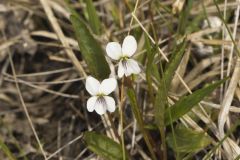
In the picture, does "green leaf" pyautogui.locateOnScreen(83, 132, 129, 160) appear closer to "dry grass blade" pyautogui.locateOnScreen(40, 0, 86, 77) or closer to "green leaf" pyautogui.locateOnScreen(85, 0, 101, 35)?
"dry grass blade" pyautogui.locateOnScreen(40, 0, 86, 77)

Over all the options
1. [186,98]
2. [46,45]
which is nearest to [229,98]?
[186,98]

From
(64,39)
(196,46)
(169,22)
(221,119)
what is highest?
(64,39)

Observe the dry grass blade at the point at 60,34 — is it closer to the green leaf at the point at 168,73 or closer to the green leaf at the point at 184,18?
the green leaf at the point at 184,18

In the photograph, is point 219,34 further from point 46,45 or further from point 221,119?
point 46,45

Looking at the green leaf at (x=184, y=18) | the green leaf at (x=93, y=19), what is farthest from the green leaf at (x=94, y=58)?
the green leaf at (x=184, y=18)

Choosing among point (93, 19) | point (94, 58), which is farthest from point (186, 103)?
point (93, 19)
